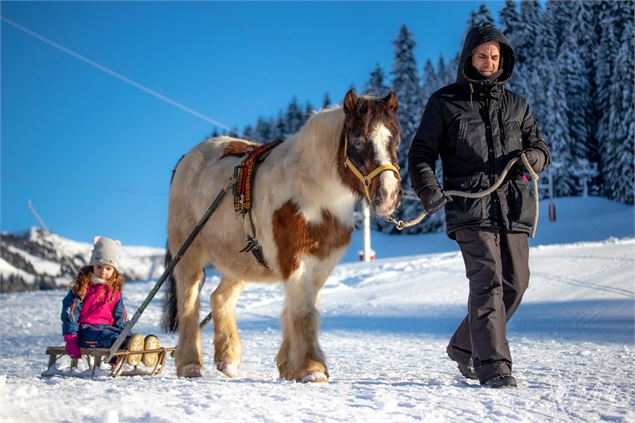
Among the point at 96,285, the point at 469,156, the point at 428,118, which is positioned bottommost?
the point at 96,285

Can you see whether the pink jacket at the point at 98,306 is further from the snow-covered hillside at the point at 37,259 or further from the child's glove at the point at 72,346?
the snow-covered hillside at the point at 37,259

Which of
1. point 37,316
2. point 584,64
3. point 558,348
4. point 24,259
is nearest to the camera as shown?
point 558,348

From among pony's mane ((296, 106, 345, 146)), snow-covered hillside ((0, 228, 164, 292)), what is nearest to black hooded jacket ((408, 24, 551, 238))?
pony's mane ((296, 106, 345, 146))

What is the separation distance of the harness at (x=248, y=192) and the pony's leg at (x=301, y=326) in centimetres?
65

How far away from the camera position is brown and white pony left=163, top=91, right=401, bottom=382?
4.48m

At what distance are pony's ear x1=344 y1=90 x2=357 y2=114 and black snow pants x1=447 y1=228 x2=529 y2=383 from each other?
126 cm

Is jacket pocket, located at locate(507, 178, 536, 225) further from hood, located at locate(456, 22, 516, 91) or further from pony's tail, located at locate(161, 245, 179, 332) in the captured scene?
pony's tail, located at locate(161, 245, 179, 332)

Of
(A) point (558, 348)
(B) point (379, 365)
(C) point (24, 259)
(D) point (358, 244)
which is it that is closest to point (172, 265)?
(B) point (379, 365)

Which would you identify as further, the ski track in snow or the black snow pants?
the black snow pants

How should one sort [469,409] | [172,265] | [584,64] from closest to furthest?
1. [469,409]
2. [172,265]
3. [584,64]

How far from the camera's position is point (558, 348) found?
654cm

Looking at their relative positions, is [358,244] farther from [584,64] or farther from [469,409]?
[469,409]

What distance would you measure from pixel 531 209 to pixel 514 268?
1.46 feet

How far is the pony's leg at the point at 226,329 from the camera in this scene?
6.12m
